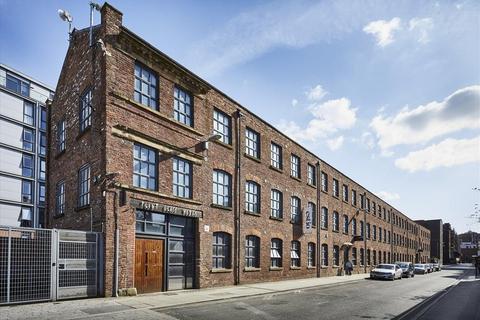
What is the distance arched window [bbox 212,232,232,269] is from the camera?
2084cm

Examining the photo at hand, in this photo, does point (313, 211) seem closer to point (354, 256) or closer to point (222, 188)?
point (354, 256)

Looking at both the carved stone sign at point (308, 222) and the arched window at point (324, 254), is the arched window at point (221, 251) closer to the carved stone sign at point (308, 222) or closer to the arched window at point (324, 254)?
the carved stone sign at point (308, 222)

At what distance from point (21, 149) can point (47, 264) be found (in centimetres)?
3899

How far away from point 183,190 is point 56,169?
663cm

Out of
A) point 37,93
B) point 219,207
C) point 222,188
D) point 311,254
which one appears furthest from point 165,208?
point 37,93

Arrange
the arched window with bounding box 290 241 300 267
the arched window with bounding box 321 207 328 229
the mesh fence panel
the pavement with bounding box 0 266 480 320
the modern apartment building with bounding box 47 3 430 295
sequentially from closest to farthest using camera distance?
the pavement with bounding box 0 266 480 320
the mesh fence panel
the modern apartment building with bounding box 47 3 430 295
the arched window with bounding box 290 241 300 267
the arched window with bounding box 321 207 328 229

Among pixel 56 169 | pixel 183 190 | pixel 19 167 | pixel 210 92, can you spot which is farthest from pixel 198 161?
pixel 19 167

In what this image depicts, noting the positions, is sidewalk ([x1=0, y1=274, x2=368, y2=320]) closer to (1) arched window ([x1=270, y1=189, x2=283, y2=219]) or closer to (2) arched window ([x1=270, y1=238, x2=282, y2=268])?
(2) arched window ([x1=270, y1=238, x2=282, y2=268])

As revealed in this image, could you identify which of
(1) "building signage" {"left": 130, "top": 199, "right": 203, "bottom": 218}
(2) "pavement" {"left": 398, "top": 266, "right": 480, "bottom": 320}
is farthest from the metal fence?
(2) "pavement" {"left": 398, "top": 266, "right": 480, "bottom": 320}

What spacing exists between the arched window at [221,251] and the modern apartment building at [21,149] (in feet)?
102

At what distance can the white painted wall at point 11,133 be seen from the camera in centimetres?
4575

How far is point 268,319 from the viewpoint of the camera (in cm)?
1168

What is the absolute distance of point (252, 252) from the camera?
78.9ft

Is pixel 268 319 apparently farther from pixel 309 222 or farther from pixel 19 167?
pixel 19 167
